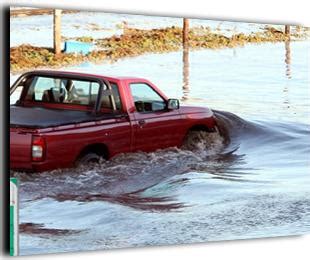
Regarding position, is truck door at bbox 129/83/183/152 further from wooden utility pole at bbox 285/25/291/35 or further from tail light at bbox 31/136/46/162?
wooden utility pole at bbox 285/25/291/35

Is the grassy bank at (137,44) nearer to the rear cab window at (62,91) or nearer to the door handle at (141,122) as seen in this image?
the rear cab window at (62,91)

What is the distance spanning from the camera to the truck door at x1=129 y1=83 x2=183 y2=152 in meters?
4.50

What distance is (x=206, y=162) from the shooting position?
4.75m

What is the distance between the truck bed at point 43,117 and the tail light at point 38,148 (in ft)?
0.22

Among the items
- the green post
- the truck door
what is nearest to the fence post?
the truck door

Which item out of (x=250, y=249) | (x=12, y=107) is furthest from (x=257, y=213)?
A: (x=12, y=107)

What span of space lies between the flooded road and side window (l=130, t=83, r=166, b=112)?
7cm

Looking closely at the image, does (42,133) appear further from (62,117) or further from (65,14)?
(65,14)

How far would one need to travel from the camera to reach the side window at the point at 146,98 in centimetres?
448

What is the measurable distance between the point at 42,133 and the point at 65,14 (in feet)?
2.15

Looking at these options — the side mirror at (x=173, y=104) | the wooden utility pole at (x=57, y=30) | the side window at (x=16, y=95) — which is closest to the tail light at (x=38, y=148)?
the side window at (x=16, y=95)

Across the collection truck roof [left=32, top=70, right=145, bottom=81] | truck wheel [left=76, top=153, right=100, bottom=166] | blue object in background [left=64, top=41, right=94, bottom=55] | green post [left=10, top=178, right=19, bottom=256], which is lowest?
green post [left=10, top=178, right=19, bottom=256]

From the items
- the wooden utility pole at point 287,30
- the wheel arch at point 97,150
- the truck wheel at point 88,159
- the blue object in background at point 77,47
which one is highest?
the wooden utility pole at point 287,30

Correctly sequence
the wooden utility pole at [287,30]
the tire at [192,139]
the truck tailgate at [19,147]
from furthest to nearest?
the wooden utility pole at [287,30]
the tire at [192,139]
the truck tailgate at [19,147]
